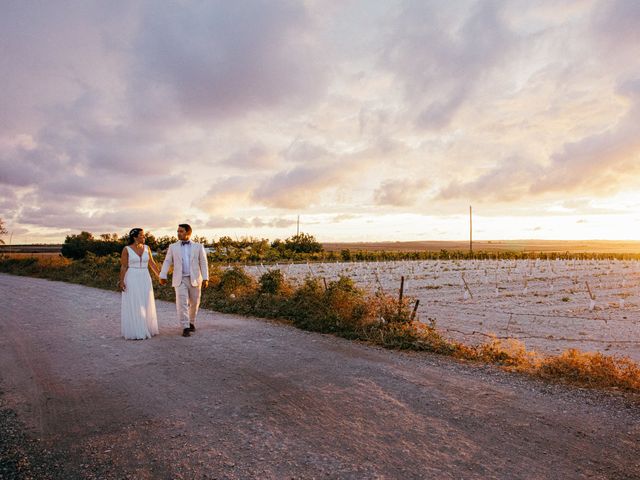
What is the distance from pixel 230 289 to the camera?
13.2 m

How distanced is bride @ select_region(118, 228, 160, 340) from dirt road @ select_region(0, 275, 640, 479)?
522mm

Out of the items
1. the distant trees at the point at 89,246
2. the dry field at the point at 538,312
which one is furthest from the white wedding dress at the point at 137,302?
the distant trees at the point at 89,246

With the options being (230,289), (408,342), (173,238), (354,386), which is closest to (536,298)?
(230,289)

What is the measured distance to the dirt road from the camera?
10.6 ft

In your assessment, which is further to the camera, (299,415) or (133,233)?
(133,233)

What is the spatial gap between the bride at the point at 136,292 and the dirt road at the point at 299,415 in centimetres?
52

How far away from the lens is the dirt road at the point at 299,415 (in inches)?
127

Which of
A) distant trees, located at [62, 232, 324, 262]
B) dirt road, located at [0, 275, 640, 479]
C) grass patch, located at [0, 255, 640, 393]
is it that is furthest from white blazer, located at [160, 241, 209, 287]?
distant trees, located at [62, 232, 324, 262]

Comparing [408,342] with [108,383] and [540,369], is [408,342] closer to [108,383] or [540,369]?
[540,369]

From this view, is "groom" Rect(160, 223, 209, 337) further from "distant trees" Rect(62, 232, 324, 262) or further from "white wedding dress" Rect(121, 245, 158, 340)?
"distant trees" Rect(62, 232, 324, 262)

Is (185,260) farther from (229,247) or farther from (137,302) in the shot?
(229,247)

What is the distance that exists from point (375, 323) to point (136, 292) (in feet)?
13.8

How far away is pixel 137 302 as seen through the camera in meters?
7.44

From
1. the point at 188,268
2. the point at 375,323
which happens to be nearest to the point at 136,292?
the point at 188,268
